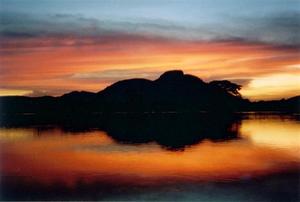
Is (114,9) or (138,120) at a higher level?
(114,9)

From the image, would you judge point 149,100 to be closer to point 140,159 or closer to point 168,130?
point 168,130

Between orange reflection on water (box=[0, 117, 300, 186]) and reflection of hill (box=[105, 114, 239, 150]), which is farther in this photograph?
reflection of hill (box=[105, 114, 239, 150])

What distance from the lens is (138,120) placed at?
321cm

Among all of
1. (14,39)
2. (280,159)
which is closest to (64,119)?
(14,39)

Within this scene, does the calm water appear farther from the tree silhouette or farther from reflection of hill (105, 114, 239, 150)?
the tree silhouette

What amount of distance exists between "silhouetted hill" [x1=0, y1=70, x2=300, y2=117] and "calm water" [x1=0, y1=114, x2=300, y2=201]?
0.37 feet

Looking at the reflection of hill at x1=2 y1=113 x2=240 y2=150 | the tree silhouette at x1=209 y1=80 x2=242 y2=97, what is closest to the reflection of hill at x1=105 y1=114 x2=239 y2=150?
the reflection of hill at x1=2 y1=113 x2=240 y2=150

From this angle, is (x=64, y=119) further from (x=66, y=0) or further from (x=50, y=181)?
(x=66, y=0)

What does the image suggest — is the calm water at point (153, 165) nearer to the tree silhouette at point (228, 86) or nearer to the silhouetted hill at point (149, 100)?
the silhouetted hill at point (149, 100)

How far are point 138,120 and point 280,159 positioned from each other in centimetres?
93

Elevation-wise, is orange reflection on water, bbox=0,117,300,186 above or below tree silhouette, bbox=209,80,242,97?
below

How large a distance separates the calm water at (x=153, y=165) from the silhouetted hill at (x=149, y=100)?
0.11m

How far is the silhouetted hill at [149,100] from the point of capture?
3.13m

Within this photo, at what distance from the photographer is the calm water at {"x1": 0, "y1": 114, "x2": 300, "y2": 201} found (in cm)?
303
